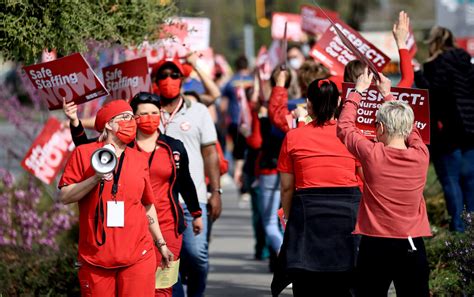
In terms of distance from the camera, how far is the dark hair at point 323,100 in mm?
7398

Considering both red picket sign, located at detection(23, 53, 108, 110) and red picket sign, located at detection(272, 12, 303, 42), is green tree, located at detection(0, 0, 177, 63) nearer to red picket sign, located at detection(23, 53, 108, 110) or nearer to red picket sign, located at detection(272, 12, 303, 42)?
red picket sign, located at detection(23, 53, 108, 110)

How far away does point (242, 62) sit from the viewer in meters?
18.5

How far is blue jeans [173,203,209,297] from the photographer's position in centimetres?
861

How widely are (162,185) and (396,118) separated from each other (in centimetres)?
188

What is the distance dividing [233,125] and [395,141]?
10.9 meters

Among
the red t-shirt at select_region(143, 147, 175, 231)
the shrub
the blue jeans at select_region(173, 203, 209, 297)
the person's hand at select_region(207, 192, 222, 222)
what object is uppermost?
the red t-shirt at select_region(143, 147, 175, 231)

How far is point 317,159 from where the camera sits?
7301 millimetres

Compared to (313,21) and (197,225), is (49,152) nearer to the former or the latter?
(197,225)

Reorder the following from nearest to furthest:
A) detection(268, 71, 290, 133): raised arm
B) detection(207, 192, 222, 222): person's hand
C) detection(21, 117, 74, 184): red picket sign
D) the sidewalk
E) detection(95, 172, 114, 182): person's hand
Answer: detection(95, 172, 114, 182): person's hand
detection(268, 71, 290, 133): raised arm
detection(207, 192, 222, 222): person's hand
the sidewalk
detection(21, 117, 74, 184): red picket sign

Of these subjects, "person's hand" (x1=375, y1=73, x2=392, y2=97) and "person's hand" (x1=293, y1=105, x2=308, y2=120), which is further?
"person's hand" (x1=293, y1=105, x2=308, y2=120)

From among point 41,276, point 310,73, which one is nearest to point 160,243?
point 41,276

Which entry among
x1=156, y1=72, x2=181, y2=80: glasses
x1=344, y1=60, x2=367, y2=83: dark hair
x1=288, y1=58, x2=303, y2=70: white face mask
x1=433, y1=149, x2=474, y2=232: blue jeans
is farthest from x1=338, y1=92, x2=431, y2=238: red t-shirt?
x1=288, y1=58, x2=303, y2=70: white face mask

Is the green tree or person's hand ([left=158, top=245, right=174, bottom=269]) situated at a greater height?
the green tree

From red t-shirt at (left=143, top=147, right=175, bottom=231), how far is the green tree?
3.09ft
